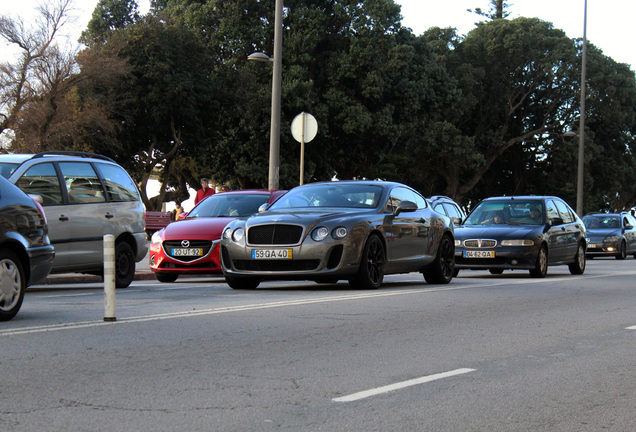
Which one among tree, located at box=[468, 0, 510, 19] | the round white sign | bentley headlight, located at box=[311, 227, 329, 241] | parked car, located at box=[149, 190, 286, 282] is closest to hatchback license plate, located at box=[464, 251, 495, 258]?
parked car, located at box=[149, 190, 286, 282]

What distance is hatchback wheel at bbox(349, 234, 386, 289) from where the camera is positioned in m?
13.1

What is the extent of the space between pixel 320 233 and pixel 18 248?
459 cm

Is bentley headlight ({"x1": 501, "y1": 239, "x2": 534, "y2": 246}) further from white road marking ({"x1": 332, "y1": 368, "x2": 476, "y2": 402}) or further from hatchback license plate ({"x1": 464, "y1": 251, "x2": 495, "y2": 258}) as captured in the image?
white road marking ({"x1": 332, "y1": 368, "x2": 476, "y2": 402})

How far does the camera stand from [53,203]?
13000 mm

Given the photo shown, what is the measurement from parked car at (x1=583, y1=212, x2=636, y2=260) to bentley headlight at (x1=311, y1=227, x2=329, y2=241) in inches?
856

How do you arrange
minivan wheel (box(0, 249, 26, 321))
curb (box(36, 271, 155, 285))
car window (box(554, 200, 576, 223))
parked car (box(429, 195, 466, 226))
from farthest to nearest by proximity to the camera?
parked car (box(429, 195, 466, 226)) < car window (box(554, 200, 576, 223)) < curb (box(36, 271, 155, 285)) < minivan wheel (box(0, 249, 26, 321))

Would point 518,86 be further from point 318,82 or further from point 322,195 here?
point 322,195

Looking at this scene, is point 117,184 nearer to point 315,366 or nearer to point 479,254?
point 479,254

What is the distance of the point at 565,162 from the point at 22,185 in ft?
158

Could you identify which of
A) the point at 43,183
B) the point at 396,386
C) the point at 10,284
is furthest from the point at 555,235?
the point at 396,386

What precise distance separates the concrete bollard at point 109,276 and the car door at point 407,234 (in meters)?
5.56

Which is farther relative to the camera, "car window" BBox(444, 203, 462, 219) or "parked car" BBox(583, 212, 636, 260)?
"parked car" BBox(583, 212, 636, 260)

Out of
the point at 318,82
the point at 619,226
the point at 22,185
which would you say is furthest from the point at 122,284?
the point at 318,82

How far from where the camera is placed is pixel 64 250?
512 inches
